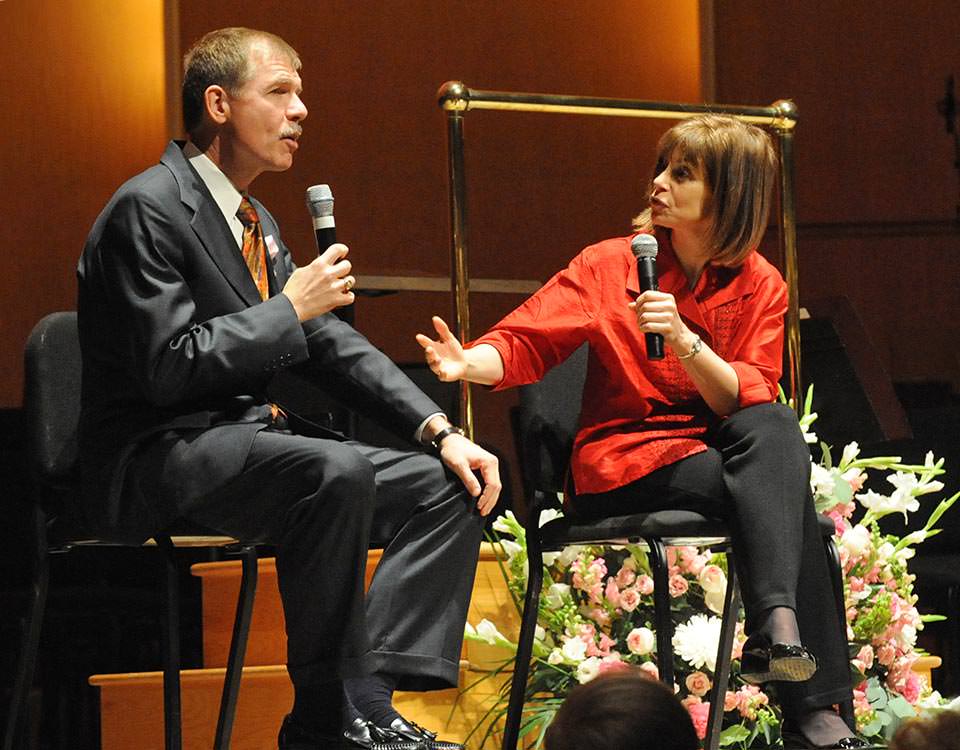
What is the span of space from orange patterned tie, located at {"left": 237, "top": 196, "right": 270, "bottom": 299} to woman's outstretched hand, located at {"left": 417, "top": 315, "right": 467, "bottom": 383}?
10.8 inches

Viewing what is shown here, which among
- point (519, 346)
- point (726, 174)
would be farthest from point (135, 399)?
point (726, 174)

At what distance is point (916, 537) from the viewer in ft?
9.93

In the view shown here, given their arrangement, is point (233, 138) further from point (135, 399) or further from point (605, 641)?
point (605, 641)

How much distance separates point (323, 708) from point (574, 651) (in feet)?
2.60

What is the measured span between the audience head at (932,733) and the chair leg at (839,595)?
1308 millimetres

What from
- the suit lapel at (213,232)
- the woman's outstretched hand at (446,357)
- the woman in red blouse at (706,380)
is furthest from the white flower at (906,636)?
the suit lapel at (213,232)

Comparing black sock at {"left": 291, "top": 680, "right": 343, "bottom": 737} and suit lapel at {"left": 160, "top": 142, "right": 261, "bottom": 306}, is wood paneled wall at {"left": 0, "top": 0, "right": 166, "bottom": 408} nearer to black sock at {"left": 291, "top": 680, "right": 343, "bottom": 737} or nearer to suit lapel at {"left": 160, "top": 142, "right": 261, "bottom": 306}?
suit lapel at {"left": 160, "top": 142, "right": 261, "bottom": 306}

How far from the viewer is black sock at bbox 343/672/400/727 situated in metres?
2.13

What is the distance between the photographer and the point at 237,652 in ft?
8.23

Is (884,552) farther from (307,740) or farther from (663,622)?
(307,740)

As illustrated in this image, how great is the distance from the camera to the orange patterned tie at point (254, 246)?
7.97 feet

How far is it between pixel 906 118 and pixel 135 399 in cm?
411

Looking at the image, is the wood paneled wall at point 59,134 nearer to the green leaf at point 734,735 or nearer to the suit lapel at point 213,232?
the suit lapel at point 213,232

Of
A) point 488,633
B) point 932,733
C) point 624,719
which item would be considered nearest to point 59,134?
point 488,633
